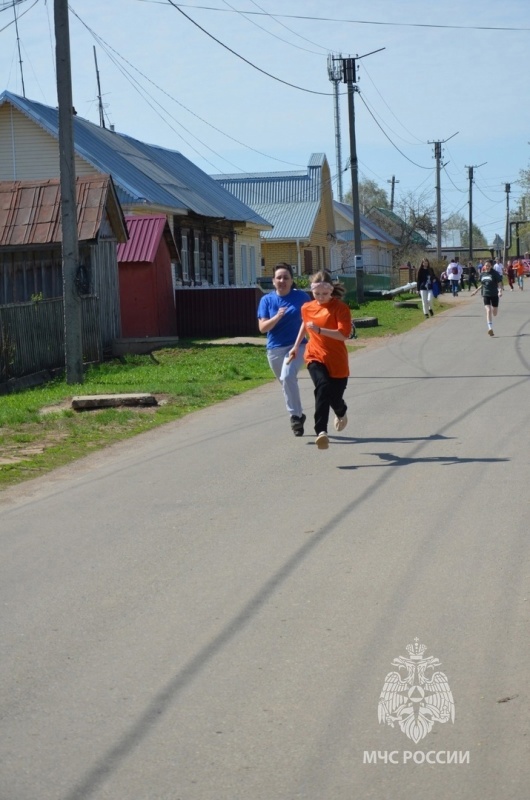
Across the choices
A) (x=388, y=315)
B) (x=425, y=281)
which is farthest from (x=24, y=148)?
(x=425, y=281)

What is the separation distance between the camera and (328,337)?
33.4ft

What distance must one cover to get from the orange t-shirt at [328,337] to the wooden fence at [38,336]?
9.01 m

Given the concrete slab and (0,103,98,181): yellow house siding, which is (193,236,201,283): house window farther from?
the concrete slab

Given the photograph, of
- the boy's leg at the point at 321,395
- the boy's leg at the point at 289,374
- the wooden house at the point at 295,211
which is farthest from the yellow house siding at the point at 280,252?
the boy's leg at the point at 321,395

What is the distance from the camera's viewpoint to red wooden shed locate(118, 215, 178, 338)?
2572 cm

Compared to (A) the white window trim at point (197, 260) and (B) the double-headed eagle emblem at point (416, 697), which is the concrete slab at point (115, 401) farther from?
(A) the white window trim at point (197, 260)

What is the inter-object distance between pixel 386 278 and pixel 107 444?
4594 centimetres

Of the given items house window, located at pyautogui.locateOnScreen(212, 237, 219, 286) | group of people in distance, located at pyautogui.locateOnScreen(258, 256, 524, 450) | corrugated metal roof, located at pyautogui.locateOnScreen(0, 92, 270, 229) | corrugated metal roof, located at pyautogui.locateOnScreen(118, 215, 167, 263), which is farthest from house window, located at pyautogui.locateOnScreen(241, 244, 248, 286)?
group of people in distance, located at pyautogui.locateOnScreen(258, 256, 524, 450)

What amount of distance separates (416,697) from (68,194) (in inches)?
530

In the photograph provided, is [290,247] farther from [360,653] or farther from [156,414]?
[360,653]

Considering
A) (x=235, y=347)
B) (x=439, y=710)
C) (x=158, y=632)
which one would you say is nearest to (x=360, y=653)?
(x=439, y=710)

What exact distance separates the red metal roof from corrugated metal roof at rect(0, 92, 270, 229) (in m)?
2.50

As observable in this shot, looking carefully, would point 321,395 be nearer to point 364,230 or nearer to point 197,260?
point 197,260

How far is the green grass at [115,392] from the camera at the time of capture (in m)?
11.7
